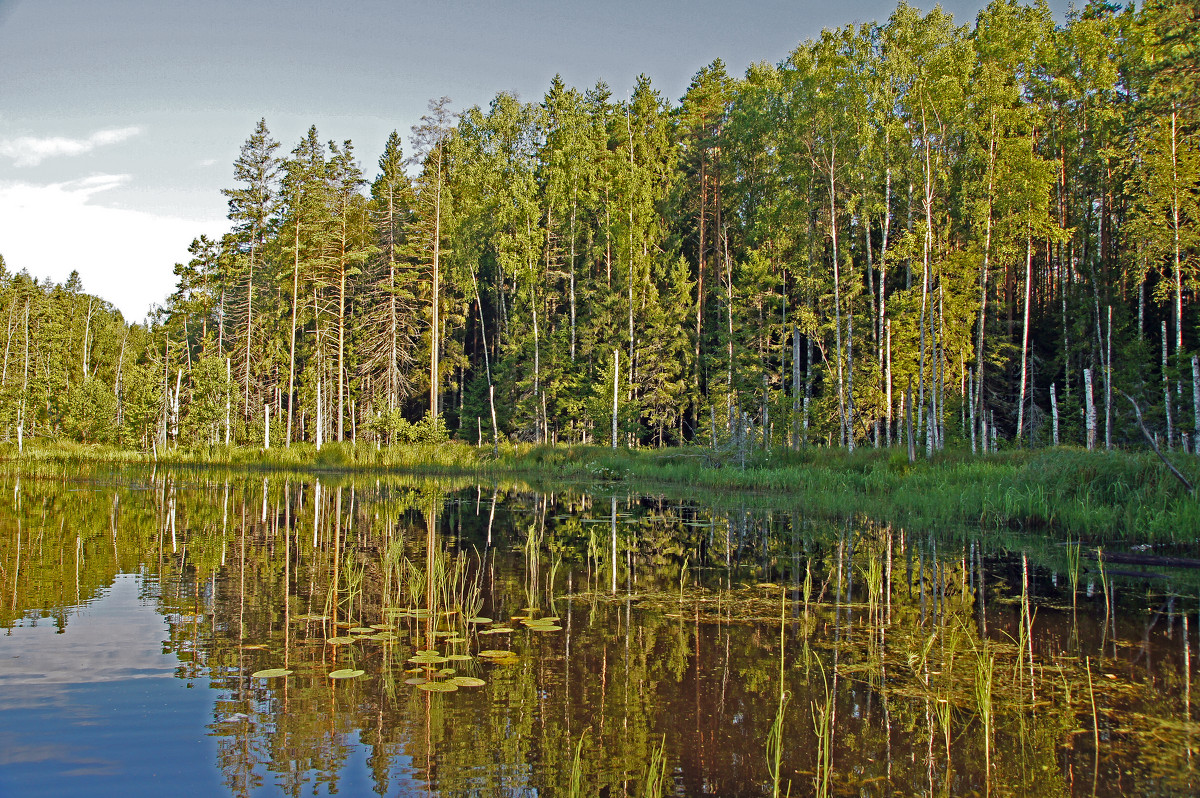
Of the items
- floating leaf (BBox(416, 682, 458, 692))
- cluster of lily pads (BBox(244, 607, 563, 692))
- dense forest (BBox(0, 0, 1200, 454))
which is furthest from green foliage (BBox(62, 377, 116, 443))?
floating leaf (BBox(416, 682, 458, 692))

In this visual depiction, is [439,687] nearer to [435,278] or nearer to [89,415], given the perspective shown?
[435,278]

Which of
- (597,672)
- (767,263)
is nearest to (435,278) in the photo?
Answer: (767,263)

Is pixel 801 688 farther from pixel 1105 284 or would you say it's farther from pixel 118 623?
pixel 1105 284

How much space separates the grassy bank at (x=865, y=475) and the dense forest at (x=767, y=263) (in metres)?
2.43

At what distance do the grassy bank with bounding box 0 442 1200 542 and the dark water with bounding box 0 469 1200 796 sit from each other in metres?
1.45

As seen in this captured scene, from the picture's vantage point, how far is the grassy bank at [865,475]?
12516 millimetres

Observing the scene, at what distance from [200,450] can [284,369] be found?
11910 mm

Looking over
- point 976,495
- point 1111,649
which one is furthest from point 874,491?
Answer: point 1111,649

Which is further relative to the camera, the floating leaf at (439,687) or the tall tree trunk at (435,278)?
the tall tree trunk at (435,278)

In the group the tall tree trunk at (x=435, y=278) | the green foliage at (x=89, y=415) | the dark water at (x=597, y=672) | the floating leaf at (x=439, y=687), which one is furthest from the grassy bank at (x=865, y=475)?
the floating leaf at (x=439, y=687)

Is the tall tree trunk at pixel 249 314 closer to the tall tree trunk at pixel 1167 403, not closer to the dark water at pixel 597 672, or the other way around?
the dark water at pixel 597 672

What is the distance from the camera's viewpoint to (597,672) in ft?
20.4

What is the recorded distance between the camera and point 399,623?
7.70 m

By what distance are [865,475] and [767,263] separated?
46.9ft
